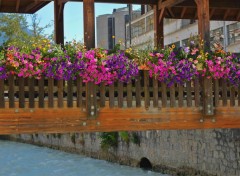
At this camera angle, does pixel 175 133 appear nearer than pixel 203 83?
No

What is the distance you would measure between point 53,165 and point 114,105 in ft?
71.5

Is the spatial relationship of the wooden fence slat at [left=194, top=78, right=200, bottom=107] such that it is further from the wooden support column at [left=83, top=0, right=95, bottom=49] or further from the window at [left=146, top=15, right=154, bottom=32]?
the window at [left=146, top=15, right=154, bottom=32]

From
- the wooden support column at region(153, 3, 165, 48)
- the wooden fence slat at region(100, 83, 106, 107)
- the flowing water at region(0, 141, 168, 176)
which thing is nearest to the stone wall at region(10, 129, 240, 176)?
the flowing water at region(0, 141, 168, 176)

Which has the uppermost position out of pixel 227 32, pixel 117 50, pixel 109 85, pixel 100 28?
pixel 100 28

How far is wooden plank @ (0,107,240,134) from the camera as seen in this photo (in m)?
9.02

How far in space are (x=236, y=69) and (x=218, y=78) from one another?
0.42 m

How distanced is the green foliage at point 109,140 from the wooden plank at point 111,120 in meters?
16.3

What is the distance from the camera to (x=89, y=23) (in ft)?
32.3

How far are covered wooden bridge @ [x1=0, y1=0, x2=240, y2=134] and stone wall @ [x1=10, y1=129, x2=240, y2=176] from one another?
23.1 feet

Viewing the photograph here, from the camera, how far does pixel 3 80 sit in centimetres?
891

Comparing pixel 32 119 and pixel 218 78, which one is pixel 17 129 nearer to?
pixel 32 119

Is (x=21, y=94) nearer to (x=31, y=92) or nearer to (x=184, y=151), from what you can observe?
(x=31, y=92)

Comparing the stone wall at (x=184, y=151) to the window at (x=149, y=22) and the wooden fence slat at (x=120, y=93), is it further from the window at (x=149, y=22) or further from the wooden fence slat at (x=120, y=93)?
the window at (x=149, y=22)

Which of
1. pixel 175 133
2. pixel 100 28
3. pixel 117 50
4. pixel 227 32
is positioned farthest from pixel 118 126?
pixel 100 28
